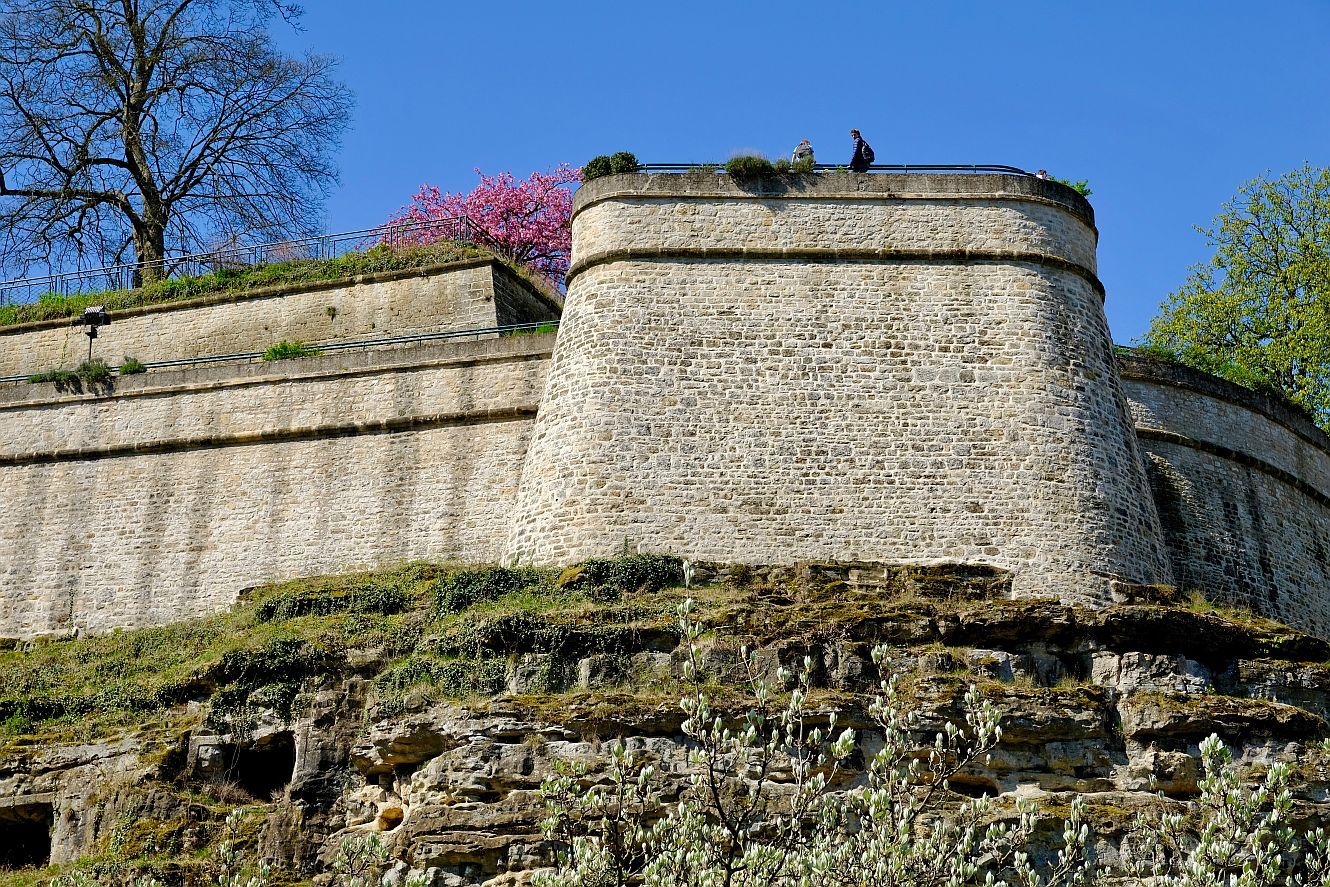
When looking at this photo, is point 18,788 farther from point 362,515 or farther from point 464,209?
point 464,209

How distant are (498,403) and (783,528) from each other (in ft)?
16.6

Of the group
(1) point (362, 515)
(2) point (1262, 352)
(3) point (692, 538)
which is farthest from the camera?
(2) point (1262, 352)

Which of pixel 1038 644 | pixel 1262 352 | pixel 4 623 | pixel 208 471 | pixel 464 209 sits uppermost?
pixel 464 209

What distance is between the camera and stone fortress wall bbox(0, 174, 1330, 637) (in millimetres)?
21359

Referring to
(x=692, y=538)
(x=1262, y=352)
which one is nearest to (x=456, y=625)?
(x=692, y=538)

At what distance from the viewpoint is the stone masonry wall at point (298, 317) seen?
27.5m

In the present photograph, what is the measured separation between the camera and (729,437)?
21.8m

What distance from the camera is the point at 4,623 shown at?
2412 centimetres

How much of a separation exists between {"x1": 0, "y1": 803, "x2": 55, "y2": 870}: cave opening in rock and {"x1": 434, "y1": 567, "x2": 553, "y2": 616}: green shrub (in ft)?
15.4

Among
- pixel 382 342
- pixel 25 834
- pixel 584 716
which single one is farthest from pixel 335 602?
pixel 382 342

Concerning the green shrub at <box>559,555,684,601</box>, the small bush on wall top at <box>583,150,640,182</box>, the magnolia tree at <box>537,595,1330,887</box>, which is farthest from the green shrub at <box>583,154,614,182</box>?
the magnolia tree at <box>537,595,1330,887</box>

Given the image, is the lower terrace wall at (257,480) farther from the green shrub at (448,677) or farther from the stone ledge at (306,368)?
the green shrub at (448,677)

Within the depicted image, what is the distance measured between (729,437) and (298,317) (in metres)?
9.44

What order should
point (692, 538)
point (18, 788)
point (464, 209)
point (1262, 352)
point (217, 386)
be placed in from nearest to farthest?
point (18, 788) < point (692, 538) < point (217, 386) < point (1262, 352) < point (464, 209)
